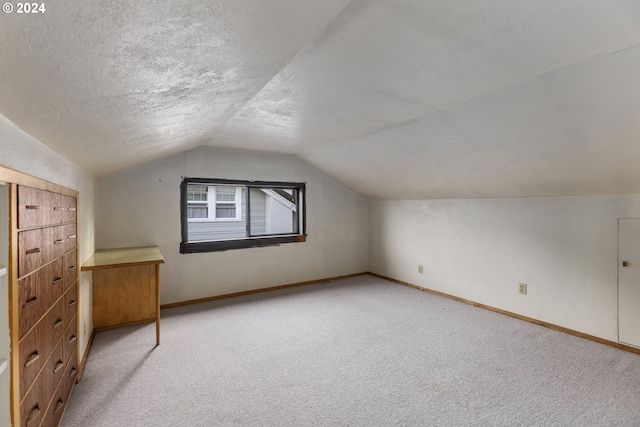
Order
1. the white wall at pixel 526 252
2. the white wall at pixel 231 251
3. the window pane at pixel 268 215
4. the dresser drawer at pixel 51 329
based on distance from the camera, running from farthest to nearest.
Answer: the window pane at pixel 268 215 → the white wall at pixel 231 251 → the white wall at pixel 526 252 → the dresser drawer at pixel 51 329

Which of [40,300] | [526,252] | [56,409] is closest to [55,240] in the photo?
[40,300]

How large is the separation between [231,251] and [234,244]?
0.34 ft

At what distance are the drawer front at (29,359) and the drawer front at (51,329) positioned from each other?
1.9 inches

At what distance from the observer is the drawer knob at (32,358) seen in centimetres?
122

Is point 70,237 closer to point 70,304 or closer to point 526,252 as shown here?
point 70,304

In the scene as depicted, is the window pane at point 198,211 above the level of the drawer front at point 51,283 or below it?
above

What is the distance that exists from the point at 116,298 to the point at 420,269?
12.6 ft

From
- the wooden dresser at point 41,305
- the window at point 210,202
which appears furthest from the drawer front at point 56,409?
the window at point 210,202

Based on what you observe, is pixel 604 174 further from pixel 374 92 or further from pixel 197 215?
pixel 197 215

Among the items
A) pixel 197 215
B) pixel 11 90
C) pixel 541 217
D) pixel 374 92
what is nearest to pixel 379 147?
pixel 374 92

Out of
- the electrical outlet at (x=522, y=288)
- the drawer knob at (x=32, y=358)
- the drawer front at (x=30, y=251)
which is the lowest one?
the electrical outlet at (x=522, y=288)

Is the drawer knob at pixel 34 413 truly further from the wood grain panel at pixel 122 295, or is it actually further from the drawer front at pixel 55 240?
the wood grain panel at pixel 122 295

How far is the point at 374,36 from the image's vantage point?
4.84 feet

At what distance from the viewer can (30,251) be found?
1260 mm
